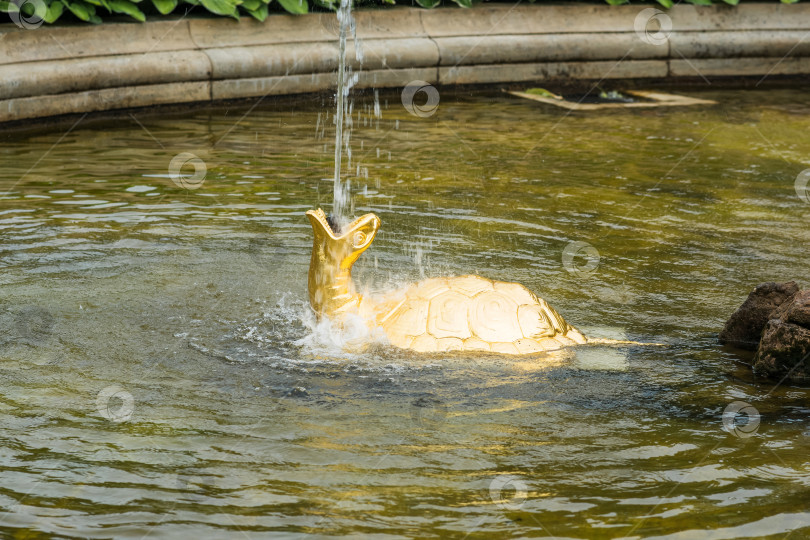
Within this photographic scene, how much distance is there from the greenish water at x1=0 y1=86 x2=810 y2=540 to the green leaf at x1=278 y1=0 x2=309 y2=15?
129 inches

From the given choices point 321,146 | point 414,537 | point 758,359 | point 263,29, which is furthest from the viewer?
point 263,29

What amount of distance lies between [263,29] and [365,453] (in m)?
9.23

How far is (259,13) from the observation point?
39.9 ft

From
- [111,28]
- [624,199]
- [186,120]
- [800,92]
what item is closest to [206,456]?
[624,199]

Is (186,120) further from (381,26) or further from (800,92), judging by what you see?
(800,92)

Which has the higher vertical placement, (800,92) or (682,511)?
(800,92)

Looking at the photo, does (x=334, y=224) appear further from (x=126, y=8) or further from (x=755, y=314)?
(x=126, y=8)

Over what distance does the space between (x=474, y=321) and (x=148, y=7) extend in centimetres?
852

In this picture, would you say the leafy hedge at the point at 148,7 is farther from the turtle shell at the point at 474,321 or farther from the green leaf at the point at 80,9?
the turtle shell at the point at 474,321

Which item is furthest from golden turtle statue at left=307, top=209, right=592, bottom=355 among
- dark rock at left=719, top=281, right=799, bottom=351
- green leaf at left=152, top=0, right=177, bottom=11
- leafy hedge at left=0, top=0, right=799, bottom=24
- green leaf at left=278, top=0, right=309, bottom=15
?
green leaf at left=278, top=0, right=309, bottom=15

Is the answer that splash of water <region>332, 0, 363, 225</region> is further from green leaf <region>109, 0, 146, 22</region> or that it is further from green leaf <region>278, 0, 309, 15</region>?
green leaf <region>109, 0, 146, 22</region>

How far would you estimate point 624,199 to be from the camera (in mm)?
8359

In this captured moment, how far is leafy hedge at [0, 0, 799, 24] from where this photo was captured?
35.0 feet

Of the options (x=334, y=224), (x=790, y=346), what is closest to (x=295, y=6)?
(x=334, y=224)
